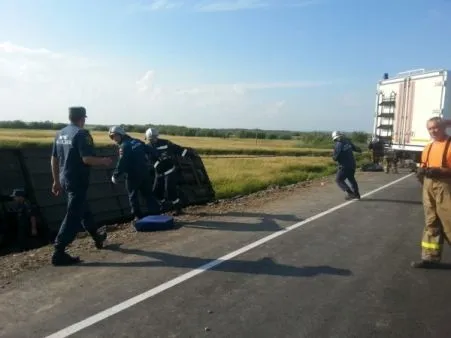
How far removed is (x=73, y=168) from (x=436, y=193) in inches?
176

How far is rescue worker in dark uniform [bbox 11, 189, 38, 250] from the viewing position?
866 cm

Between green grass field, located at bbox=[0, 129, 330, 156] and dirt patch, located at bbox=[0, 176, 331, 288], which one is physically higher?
dirt patch, located at bbox=[0, 176, 331, 288]

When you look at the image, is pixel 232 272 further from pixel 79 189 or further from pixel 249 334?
pixel 79 189

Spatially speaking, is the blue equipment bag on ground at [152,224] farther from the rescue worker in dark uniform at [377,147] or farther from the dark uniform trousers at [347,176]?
the rescue worker in dark uniform at [377,147]

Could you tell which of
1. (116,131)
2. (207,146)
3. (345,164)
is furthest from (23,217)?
(207,146)

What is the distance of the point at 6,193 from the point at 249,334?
644 centimetres

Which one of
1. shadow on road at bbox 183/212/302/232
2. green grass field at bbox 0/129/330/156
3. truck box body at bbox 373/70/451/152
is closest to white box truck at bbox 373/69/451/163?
truck box body at bbox 373/70/451/152

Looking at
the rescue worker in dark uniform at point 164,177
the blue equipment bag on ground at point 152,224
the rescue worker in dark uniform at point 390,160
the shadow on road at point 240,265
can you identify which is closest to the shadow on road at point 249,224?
the blue equipment bag on ground at point 152,224

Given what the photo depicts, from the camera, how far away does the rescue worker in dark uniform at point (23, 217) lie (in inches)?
341

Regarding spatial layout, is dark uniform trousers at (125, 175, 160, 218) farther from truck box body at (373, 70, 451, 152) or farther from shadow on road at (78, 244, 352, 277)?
truck box body at (373, 70, 451, 152)

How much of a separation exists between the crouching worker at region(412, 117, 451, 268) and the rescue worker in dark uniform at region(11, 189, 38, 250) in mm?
6111

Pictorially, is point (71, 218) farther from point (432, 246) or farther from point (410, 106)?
point (410, 106)

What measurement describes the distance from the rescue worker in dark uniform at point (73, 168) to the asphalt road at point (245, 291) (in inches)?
15.1

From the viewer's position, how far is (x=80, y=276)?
575 centimetres
